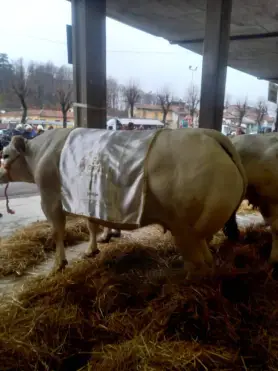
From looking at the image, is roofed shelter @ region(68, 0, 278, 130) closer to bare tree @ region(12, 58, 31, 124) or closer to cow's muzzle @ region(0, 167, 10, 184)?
cow's muzzle @ region(0, 167, 10, 184)

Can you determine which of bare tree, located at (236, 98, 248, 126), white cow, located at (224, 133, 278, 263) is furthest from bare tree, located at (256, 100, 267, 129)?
white cow, located at (224, 133, 278, 263)

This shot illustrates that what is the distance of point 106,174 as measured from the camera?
2.35m

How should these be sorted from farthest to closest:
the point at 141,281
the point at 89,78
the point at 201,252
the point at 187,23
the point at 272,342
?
1. the point at 187,23
2. the point at 89,78
3. the point at 141,281
4. the point at 201,252
5. the point at 272,342

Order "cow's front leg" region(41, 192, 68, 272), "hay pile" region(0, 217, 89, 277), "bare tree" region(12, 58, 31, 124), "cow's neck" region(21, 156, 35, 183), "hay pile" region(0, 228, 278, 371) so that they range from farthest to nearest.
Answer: "bare tree" region(12, 58, 31, 124) < "hay pile" region(0, 217, 89, 277) < "cow's neck" region(21, 156, 35, 183) < "cow's front leg" region(41, 192, 68, 272) < "hay pile" region(0, 228, 278, 371)

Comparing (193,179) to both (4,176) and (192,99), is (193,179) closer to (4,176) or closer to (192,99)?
(4,176)

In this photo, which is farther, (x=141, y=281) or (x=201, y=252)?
(x=141, y=281)

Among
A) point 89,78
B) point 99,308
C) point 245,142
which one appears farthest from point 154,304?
point 89,78

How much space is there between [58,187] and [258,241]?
2.25 metres

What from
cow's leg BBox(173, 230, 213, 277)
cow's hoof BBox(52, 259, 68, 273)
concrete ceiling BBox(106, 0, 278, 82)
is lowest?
cow's hoof BBox(52, 259, 68, 273)

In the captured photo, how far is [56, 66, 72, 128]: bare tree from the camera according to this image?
53.7ft

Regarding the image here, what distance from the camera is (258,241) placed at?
11.5 ft

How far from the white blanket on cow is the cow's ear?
1.88ft

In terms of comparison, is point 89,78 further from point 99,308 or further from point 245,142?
point 99,308

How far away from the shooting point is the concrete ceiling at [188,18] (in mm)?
5452
